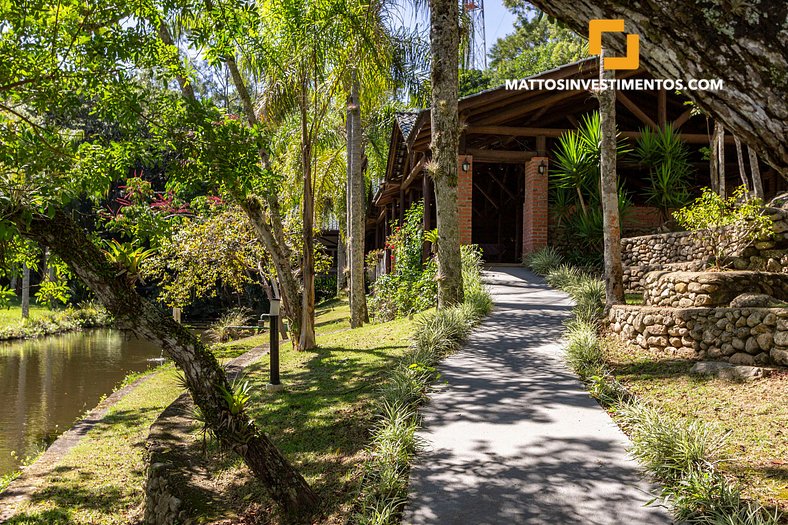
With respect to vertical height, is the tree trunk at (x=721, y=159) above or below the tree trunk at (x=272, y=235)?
above

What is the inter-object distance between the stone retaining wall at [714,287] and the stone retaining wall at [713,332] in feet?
1.90

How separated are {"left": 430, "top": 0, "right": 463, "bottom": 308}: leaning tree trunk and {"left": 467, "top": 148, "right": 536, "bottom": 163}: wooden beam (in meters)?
5.17

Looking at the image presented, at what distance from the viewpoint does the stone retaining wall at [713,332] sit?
635cm

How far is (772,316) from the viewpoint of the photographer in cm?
634

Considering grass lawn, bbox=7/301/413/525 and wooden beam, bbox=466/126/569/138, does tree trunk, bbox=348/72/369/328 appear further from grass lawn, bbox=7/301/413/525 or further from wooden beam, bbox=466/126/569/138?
grass lawn, bbox=7/301/413/525

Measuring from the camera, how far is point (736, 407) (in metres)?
5.38

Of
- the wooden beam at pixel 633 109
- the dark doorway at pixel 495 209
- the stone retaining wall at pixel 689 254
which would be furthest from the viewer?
the dark doorway at pixel 495 209

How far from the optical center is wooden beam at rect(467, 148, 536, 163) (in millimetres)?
14734

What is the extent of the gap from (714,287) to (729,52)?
696 centimetres

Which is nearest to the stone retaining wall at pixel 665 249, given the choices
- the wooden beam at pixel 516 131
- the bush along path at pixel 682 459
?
the wooden beam at pixel 516 131

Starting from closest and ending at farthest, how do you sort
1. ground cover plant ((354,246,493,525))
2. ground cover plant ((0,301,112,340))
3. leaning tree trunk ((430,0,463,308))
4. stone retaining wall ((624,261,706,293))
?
1. ground cover plant ((354,246,493,525))
2. leaning tree trunk ((430,0,463,308))
3. stone retaining wall ((624,261,706,293))
4. ground cover plant ((0,301,112,340))

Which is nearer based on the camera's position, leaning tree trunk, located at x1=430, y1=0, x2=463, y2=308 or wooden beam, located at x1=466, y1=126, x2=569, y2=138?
leaning tree trunk, located at x1=430, y1=0, x2=463, y2=308

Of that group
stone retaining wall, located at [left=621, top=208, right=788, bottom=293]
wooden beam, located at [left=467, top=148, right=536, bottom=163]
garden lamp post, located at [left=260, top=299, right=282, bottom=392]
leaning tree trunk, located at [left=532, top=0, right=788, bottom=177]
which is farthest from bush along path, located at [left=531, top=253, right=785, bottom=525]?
wooden beam, located at [left=467, top=148, right=536, bottom=163]

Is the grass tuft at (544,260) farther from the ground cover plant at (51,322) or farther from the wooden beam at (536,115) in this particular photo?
the ground cover plant at (51,322)
